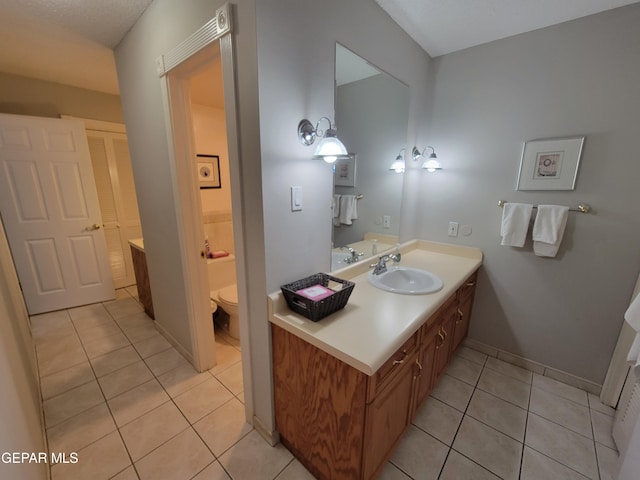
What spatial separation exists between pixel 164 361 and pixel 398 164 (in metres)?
2.44

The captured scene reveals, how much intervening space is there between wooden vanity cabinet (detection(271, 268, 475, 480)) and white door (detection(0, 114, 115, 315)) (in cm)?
292

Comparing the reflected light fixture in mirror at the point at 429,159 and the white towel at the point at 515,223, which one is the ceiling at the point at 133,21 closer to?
the reflected light fixture in mirror at the point at 429,159

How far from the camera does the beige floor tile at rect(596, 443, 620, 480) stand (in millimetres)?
1324

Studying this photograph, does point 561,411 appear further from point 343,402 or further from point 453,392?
point 343,402

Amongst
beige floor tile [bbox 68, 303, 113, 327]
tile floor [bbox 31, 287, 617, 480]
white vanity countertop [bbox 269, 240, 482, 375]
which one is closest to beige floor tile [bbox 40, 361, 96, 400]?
tile floor [bbox 31, 287, 617, 480]

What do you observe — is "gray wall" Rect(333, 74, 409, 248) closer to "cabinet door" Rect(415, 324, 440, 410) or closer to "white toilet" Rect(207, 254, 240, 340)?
"cabinet door" Rect(415, 324, 440, 410)

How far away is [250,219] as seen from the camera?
1.21m

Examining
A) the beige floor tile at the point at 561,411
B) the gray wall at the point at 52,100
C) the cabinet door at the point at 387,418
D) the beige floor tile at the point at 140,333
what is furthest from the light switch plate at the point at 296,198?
the gray wall at the point at 52,100

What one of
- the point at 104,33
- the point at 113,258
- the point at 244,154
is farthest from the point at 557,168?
the point at 113,258

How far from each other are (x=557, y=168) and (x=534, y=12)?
94cm

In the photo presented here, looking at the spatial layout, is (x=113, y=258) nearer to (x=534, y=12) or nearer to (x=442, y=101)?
(x=442, y=101)

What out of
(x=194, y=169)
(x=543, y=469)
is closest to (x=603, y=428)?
(x=543, y=469)

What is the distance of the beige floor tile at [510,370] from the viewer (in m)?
1.97

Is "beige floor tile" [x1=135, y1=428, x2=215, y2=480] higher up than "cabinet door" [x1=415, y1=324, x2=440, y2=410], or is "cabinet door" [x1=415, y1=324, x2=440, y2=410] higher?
"cabinet door" [x1=415, y1=324, x2=440, y2=410]
